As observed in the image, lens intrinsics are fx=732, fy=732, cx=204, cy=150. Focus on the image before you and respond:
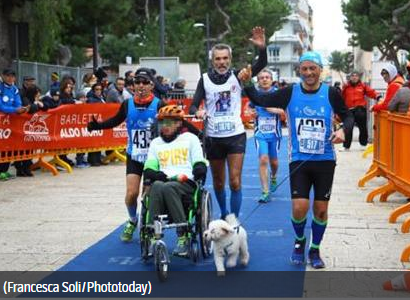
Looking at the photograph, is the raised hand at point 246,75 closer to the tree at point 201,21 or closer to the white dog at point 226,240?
the white dog at point 226,240

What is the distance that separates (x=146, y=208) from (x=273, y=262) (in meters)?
1.32

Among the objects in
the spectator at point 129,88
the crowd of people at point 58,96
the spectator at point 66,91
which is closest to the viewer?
the spectator at point 129,88

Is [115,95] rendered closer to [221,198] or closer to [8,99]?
[8,99]

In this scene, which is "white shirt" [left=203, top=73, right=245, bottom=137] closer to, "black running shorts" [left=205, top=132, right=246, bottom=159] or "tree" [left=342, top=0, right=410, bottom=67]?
"black running shorts" [left=205, top=132, right=246, bottom=159]

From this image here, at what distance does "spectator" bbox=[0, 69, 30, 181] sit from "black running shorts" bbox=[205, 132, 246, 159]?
6.44 meters

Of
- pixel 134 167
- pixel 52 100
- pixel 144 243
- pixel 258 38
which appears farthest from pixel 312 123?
pixel 52 100

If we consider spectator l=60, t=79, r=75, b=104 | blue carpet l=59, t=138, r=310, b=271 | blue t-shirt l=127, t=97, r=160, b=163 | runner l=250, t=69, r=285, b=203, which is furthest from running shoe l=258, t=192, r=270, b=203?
spectator l=60, t=79, r=75, b=104

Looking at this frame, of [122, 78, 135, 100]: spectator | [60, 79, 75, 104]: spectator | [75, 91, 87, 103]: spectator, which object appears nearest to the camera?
[122, 78, 135, 100]: spectator

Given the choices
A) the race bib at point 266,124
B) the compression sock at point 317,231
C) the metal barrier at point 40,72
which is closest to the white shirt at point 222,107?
the compression sock at point 317,231

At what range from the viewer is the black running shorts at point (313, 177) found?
6660 mm

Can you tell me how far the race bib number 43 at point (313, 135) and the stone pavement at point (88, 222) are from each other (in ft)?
3.61

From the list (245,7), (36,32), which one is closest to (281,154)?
(36,32)

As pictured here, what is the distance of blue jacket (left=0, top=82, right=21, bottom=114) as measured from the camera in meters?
13.0

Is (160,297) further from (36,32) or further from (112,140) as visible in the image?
(36,32)
